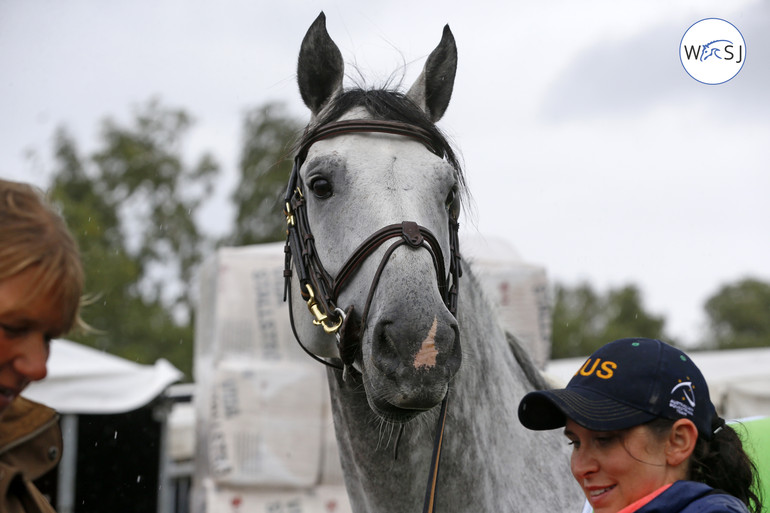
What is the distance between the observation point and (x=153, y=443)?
771 centimetres

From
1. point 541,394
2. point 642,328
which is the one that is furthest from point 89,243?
point 642,328

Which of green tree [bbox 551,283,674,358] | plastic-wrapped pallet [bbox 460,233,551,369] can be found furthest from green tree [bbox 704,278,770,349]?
plastic-wrapped pallet [bbox 460,233,551,369]

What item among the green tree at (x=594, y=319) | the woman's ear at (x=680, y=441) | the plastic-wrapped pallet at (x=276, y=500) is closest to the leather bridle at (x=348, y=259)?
the woman's ear at (x=680, y=441)

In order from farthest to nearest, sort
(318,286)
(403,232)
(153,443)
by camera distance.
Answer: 1. (153,443)
2. (318,286)
3. (403,232)

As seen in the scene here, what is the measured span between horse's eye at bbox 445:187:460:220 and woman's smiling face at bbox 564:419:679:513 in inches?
44.4

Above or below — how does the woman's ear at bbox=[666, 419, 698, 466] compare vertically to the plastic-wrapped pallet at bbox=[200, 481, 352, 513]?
above

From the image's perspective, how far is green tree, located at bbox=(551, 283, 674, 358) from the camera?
27.3m

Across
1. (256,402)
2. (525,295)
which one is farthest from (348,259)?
(525,295)

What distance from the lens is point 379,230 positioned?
235cm

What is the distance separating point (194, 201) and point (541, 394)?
19.2 metres

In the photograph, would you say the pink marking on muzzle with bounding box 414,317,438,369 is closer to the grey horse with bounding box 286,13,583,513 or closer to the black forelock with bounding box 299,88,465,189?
the grey horse with bounding box 286,13,583,513

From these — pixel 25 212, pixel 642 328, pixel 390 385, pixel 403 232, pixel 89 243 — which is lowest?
pixel 642 328

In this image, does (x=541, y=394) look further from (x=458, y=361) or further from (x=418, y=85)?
(x=418, y=85)

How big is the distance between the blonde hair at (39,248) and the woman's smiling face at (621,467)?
1199 millimetres
